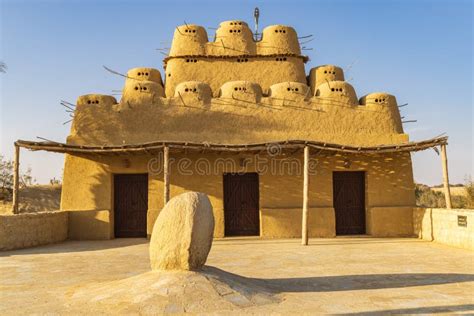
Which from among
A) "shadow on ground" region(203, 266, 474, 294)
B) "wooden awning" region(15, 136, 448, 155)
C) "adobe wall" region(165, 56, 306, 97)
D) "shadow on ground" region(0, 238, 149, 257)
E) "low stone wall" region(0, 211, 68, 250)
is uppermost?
"adobe wall" region(165, 56, 306, 97)

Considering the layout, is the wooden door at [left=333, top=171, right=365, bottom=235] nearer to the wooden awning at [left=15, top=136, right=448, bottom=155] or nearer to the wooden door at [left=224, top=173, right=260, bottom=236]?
the wooden awning at [left=15, top=136, right=448, bottom=155]

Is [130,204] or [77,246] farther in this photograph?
[130,204]

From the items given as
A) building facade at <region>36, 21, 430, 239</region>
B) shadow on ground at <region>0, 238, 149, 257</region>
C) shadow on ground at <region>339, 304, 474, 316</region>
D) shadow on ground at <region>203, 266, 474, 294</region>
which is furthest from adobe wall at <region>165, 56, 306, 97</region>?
shadow on ground at <region>339, 304, 474, 316</region>

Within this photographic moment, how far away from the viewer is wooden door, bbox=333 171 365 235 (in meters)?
15.5

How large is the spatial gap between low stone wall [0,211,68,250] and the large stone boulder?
738 centimetres

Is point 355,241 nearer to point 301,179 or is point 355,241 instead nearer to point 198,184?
point 301,179

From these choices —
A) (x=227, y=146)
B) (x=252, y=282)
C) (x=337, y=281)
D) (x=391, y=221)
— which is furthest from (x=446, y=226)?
(x=252, y=282)

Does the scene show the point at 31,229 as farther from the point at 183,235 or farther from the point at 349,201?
the point at 349,201

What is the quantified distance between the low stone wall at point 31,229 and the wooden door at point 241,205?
5671 mm

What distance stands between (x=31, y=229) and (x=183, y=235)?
8284 mm

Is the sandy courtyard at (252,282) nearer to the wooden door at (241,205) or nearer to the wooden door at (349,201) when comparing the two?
the wooden door at (241,205)

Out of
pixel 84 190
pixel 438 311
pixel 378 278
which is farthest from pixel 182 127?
pixel 438 311

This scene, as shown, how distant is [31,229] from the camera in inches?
490

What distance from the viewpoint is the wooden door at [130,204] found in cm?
1516
